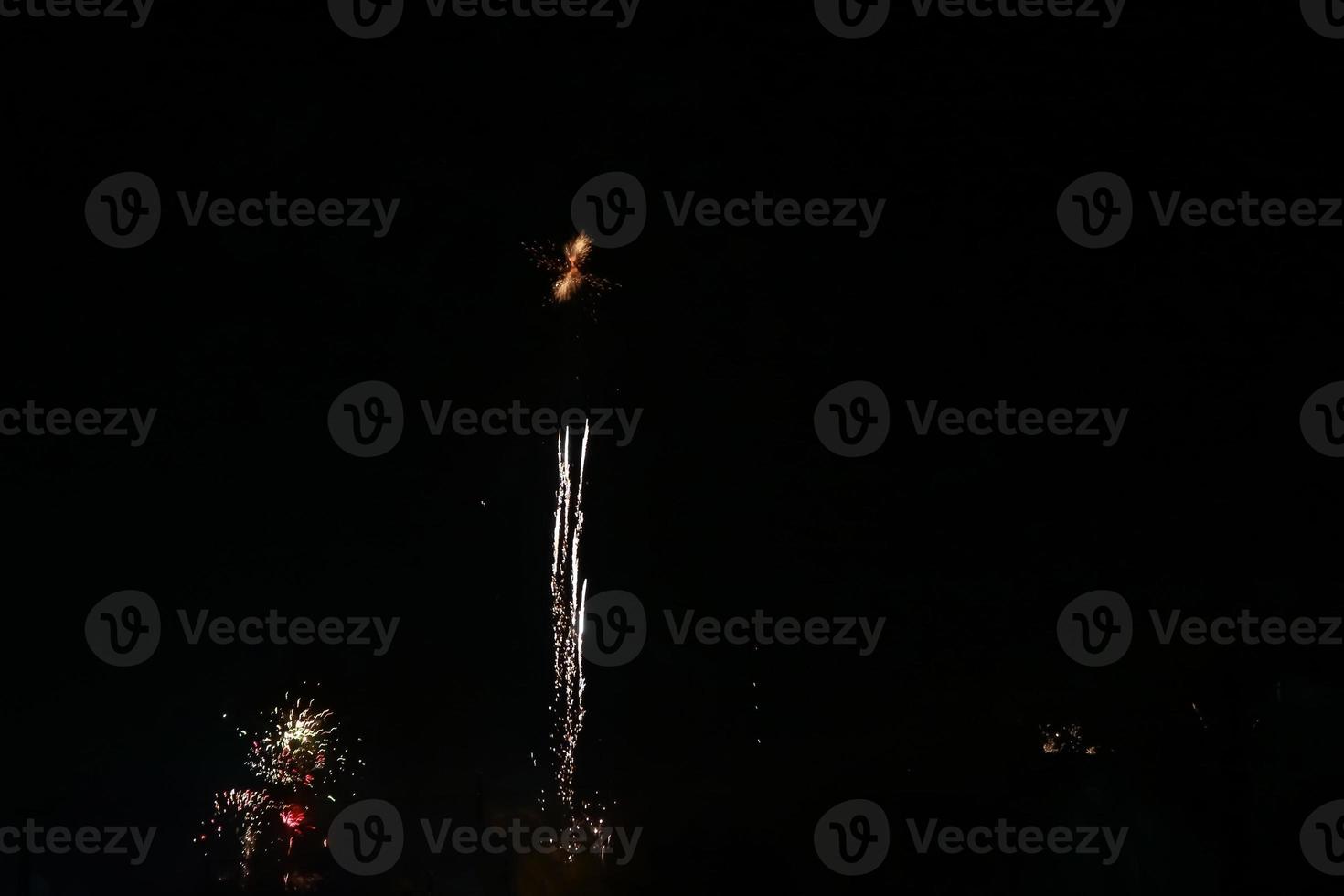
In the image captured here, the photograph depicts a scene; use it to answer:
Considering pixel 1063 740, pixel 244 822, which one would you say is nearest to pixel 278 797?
pixel 244 822

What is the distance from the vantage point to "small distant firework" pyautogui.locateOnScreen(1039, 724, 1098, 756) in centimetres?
2071

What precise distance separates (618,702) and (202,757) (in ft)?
56.9

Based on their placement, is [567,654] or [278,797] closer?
[278,797]

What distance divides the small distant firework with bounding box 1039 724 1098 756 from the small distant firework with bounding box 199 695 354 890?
14061mm

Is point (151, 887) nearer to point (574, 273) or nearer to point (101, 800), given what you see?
point (101, 800)

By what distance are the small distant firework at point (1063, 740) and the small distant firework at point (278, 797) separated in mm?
14061

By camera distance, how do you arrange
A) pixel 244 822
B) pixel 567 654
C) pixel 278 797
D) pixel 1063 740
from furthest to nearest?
1. pixel 567 654
2. pixel 278 797
3. pixel 244 822
4. pixel 1063 740

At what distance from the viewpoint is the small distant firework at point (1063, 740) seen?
68.0 feet

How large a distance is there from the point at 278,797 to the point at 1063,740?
17.1 meters

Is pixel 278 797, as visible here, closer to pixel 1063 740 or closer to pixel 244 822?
pixel 244 822

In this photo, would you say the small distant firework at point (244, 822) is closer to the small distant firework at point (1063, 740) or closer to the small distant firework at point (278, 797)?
the small distant firework at point (278, 797)

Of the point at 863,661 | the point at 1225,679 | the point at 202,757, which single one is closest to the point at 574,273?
the point at 1225,679

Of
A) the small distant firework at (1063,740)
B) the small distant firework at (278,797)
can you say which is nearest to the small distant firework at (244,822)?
the small distant firework at (278,797)

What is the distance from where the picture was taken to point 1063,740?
22.1 metres
